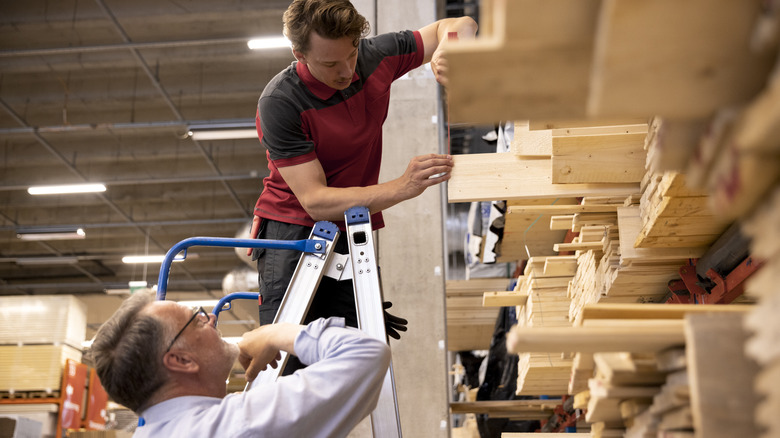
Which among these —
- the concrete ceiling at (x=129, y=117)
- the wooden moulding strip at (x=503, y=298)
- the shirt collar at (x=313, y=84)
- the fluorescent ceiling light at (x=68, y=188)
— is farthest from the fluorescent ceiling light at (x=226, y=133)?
the shirt collar at (x=313, y=84)

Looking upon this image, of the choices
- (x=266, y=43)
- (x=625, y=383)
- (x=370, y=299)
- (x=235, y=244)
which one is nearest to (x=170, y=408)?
(x=235, y=244)

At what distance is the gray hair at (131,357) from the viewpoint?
2354 millimetres

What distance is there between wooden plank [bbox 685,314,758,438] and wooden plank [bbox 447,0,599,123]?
0.40 meters

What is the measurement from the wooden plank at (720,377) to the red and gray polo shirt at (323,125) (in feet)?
8.09

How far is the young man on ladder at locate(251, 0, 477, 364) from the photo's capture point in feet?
11.2

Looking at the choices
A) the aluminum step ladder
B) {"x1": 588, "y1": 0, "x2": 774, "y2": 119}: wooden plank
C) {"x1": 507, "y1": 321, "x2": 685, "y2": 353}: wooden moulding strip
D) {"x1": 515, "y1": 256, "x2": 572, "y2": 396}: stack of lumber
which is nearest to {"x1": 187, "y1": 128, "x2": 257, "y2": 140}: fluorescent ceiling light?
{"x1": 515, "y1": 256, "x2": 572, "y2": 396}: stack of lumber

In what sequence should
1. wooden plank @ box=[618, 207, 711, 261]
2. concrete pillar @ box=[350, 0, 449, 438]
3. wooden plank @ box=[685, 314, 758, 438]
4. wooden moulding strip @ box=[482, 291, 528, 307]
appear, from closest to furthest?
wooden plank @ box=[685, 314, 758, 438] < wooden plank @ box=[618, 207, 711, 261] < wooden moulding strip @ box=[482, 291, 528, 307] < concrete pillar @ box=[350, 0, 449, 438]

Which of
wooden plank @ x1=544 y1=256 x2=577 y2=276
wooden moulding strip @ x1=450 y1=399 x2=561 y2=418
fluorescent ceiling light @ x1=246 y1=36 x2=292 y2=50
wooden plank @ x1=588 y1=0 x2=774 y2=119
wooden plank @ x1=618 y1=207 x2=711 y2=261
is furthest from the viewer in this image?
fluorescent ceiling light @ x1=246 y1=36 x2=292 y2=50

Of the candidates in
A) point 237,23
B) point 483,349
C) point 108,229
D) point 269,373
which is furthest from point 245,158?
point 269,373

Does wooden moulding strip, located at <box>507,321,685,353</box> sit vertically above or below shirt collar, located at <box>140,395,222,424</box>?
above

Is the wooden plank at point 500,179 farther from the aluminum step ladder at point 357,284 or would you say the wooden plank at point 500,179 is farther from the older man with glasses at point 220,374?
the older man with glasses at point 220,374

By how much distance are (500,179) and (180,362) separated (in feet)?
7.21

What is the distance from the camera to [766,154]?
968 mm

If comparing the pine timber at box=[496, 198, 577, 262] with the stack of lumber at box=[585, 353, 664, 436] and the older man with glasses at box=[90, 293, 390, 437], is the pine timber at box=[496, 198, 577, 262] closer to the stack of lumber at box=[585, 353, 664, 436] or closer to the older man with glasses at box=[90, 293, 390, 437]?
the older man with glasses at box=[90, 293, 390, 437]
